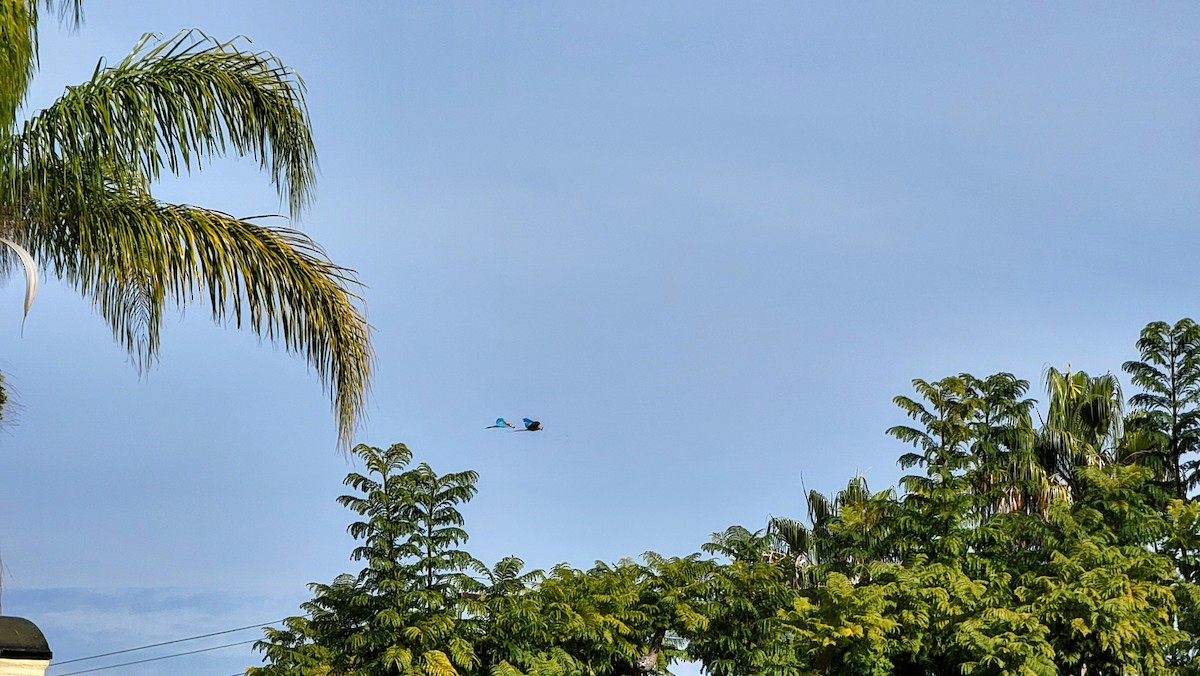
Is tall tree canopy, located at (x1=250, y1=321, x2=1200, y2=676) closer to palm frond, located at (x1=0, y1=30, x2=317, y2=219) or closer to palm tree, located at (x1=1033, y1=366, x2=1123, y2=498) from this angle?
palm tree, located at (x1=1033, y1=366, x2=1123, y2=498)

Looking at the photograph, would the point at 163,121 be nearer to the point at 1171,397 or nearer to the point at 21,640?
the point at 21,640

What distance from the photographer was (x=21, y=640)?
12.6 meters

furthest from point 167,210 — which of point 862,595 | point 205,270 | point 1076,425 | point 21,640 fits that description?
point 1076,425

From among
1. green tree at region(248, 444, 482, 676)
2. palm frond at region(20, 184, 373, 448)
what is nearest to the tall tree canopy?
green tree at region(248, 444, 482, 676)

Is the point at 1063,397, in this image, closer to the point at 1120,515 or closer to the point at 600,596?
the point at 1120,515

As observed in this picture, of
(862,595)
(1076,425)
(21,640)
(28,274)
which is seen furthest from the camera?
(1076,425)

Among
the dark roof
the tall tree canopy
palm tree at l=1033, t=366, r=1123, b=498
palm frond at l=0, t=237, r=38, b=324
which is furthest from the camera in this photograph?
palm tree at l=1033, t=366, r=1123, b=498

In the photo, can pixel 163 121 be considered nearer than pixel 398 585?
Yes

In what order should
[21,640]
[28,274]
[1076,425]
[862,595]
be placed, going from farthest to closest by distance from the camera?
[1076,425] → [862,595] → [21,640] → [28,274]

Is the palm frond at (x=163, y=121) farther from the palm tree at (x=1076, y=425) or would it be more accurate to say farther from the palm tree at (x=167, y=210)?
the palm tree at (x=1076, y=425)

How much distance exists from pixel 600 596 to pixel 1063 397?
12.9 m

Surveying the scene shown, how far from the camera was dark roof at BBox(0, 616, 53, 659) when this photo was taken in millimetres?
12492

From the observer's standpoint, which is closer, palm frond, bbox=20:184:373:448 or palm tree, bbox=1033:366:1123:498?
palm frond, bbox=20:184:373:448

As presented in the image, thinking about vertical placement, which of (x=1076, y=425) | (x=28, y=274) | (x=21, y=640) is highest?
(x=1076, y=425)
